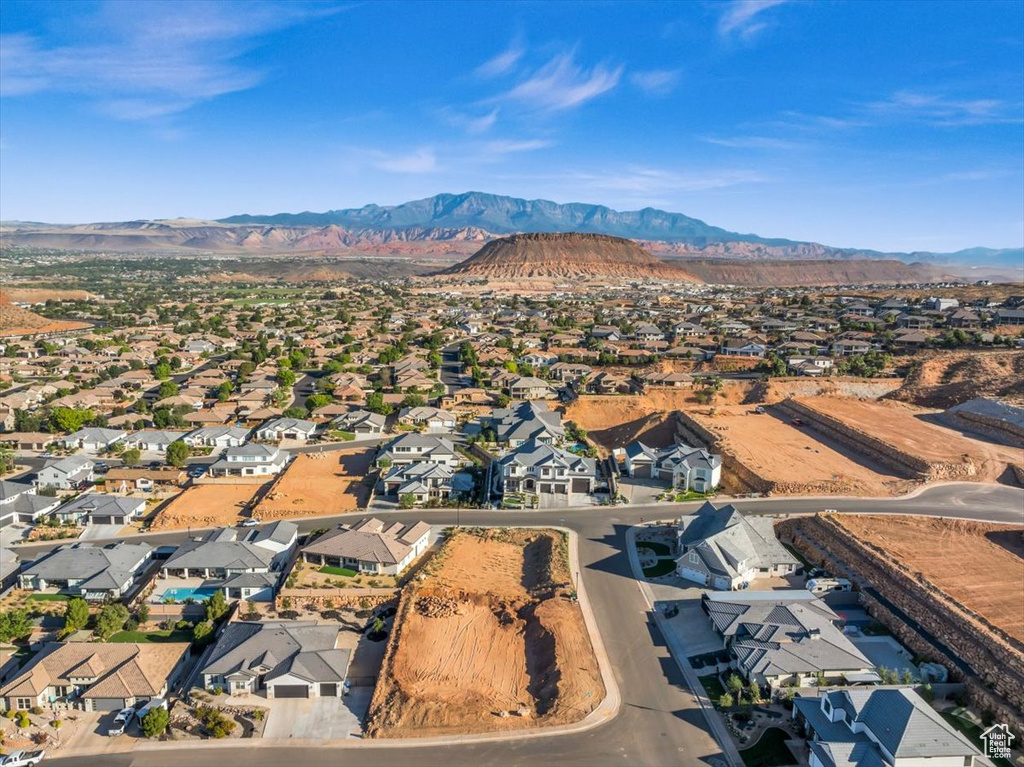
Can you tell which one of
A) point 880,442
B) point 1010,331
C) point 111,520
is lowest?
point 111,520

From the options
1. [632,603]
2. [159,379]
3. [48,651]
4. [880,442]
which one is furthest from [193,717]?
[159,379]

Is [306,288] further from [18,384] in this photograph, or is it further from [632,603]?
[632,603]

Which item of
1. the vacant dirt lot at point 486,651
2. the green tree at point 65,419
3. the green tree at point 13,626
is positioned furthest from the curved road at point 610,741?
the green tree at point 65,419

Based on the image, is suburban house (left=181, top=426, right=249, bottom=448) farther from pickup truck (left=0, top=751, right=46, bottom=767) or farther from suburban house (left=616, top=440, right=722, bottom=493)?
pickup truck (left=0, top=751, right=46, bottom=767)

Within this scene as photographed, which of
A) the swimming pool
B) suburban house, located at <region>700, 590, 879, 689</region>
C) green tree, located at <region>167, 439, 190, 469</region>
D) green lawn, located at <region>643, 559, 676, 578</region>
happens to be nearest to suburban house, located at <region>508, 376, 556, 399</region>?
green tree, located at <region>167, 439, 190, 469</region>

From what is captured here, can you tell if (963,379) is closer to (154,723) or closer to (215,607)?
(215,607)

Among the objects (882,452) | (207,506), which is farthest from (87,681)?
(882,452)

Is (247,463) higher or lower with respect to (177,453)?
lower
